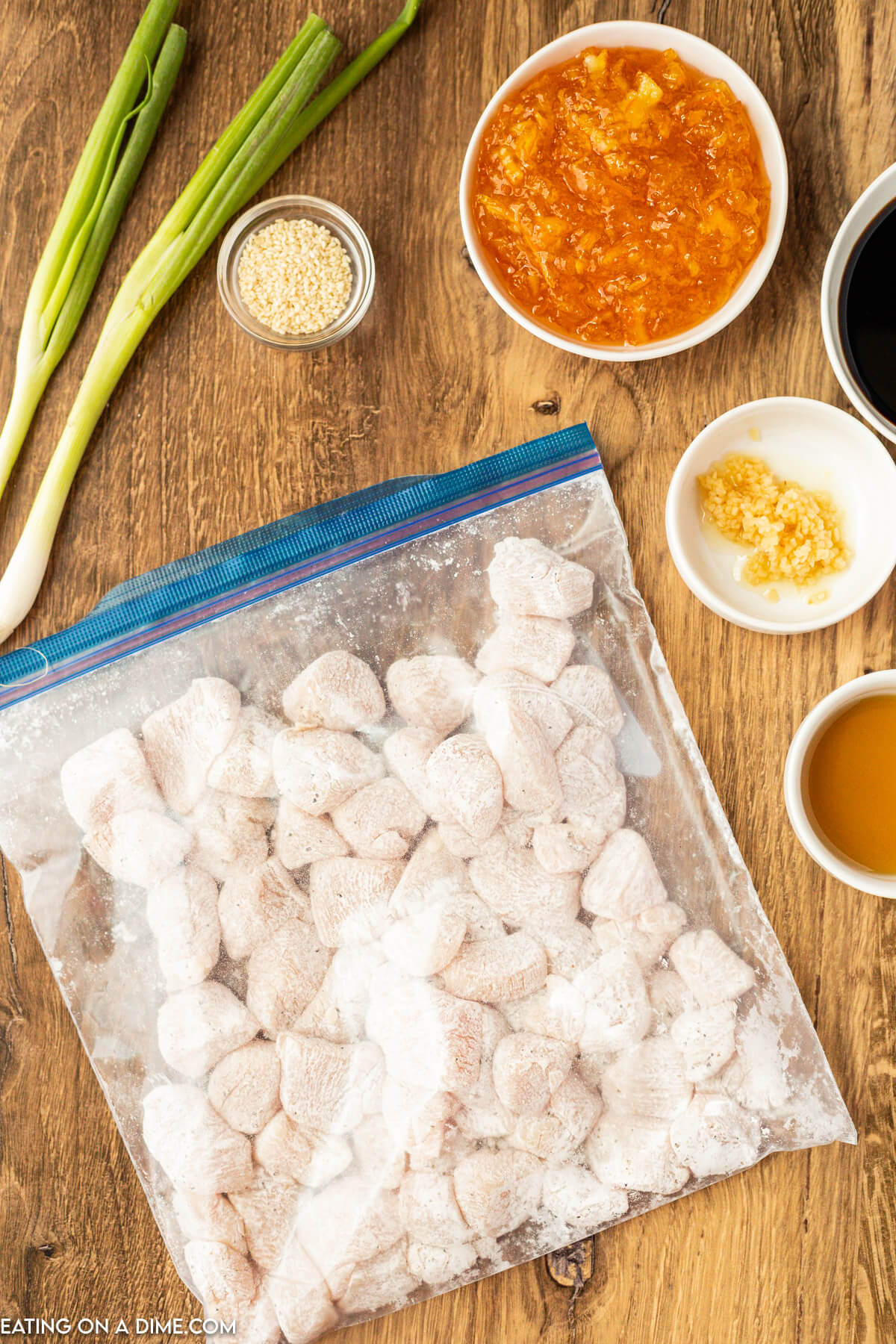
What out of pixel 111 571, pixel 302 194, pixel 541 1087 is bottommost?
pixel 541 1087

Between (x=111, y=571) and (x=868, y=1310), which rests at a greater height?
(x=111, y=571)

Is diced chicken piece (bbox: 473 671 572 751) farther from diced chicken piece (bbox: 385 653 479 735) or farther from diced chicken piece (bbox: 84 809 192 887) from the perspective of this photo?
diced chicken piece (bbox: 84 809 192 887)

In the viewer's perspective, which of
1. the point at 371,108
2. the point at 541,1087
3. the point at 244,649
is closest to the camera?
the point at 541,1087

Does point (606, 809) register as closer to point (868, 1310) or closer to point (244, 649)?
point (244, 649)

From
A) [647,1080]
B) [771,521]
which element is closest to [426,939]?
[647,1080]

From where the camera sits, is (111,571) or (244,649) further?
(111,571)

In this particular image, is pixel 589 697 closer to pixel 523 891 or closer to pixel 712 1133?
pixel 523 891

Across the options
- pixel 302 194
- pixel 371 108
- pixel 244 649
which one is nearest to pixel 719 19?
pixel 371 108
